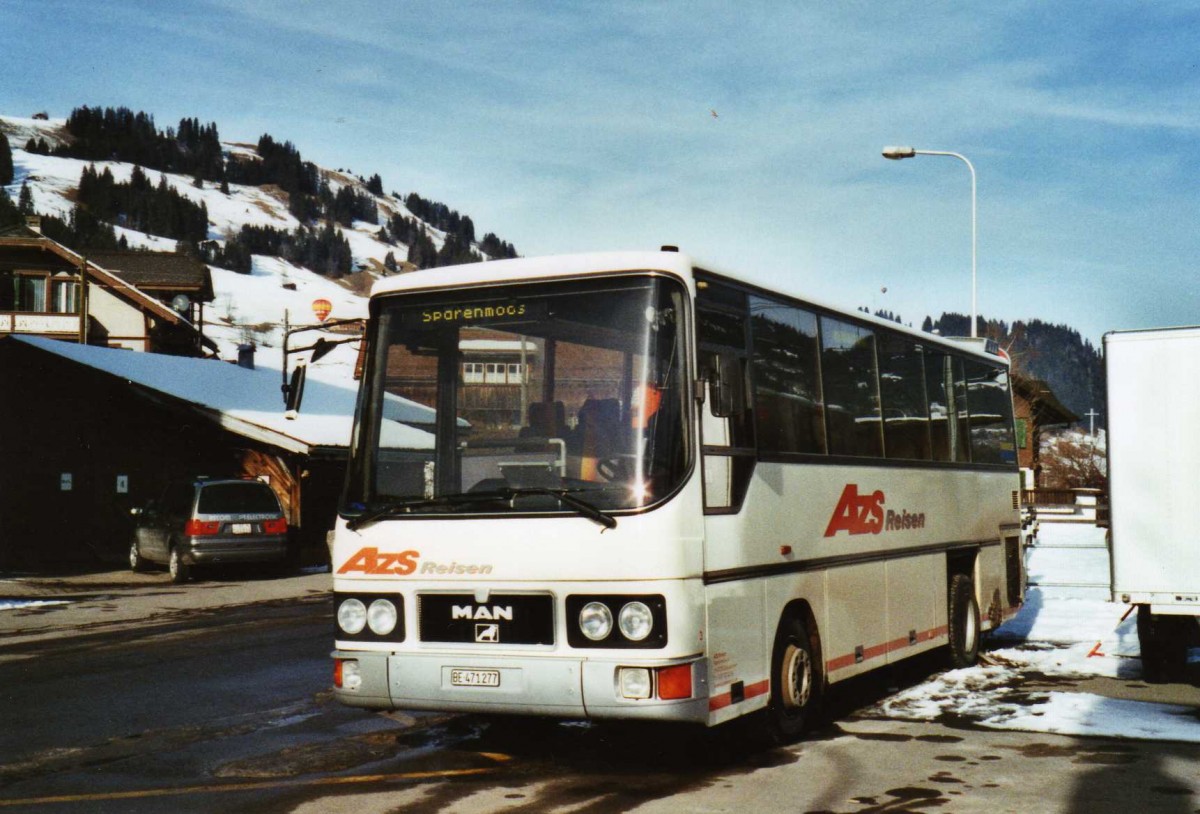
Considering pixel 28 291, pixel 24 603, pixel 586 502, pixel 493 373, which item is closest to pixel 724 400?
pixel 586 502

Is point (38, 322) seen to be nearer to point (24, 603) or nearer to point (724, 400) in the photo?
point (24, 603)

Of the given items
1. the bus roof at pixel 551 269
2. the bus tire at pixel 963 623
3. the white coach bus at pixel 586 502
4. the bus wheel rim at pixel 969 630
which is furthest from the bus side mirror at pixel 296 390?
the bus wheel rim at pixel 969 630

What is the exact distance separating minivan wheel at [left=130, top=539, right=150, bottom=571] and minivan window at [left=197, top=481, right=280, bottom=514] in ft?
13.0

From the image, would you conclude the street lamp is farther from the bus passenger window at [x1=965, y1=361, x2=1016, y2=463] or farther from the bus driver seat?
the bus driver seat

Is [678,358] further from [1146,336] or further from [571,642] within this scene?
[1146,336]

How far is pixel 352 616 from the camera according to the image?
8203 millimetres

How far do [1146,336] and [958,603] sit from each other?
3.11 meters

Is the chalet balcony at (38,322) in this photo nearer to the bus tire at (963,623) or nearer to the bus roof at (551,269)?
the bus tire at (963,623)

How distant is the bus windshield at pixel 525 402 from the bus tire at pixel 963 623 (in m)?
5.96

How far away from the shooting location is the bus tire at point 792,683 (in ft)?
28.7

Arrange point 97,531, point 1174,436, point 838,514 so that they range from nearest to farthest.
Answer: point 838,514 < point 1174,436 < point 97,531

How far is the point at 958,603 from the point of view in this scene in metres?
12.7

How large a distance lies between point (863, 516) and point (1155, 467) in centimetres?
278

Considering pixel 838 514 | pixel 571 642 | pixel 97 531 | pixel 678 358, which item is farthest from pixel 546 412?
pixel 97 531
